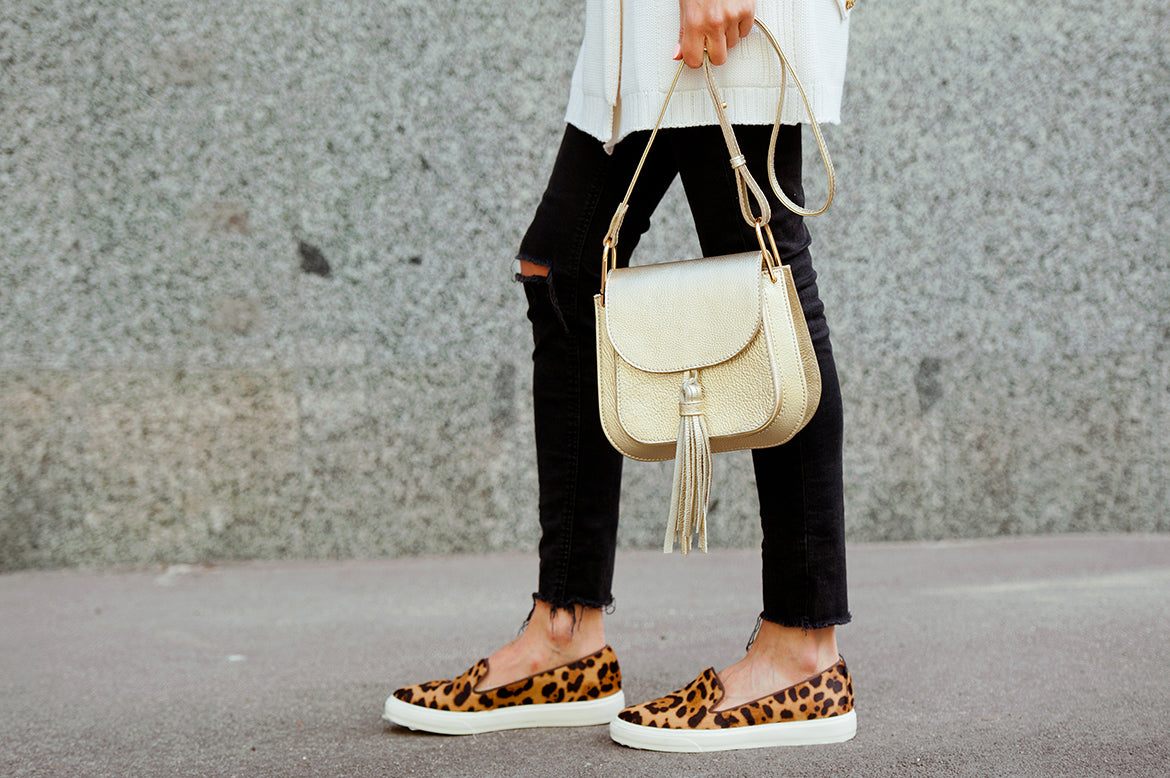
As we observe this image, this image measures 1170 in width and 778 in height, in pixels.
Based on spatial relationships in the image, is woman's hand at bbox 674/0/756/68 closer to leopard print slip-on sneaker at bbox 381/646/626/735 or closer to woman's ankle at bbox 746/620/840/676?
woman's ankle at bbox 746/620/840/676

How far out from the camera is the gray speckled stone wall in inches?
124

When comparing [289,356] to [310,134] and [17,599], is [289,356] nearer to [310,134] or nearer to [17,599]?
[310,134]

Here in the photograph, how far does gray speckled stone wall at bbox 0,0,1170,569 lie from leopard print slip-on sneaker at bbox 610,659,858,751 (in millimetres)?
1743

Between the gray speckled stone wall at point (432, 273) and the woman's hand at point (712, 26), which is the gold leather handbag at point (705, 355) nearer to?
the woman's hand at point (712, 26)

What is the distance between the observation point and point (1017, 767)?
1451 mm

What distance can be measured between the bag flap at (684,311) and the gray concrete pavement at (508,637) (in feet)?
1.92

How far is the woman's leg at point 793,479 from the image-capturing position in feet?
5.03

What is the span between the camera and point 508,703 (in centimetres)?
166

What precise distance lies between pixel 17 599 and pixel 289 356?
1.01 m

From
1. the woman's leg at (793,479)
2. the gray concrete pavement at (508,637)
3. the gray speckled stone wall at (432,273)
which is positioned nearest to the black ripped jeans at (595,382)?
the woman's leg at (793,479)

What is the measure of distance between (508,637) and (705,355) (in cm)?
119

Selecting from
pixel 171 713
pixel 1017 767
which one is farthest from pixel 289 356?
pixel 1017 767

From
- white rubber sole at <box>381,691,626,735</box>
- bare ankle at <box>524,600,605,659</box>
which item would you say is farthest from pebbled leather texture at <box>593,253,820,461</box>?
white rubber sole at <box>381,691,626,735</box>

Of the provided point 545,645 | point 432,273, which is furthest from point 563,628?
point 432,273
